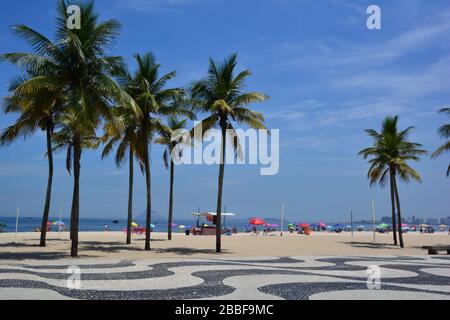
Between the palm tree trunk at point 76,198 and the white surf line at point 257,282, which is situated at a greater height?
the palm tree trunk at point 76,198

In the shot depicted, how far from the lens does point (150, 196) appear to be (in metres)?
27.1

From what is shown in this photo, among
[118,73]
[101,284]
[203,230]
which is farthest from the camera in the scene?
[203,230]

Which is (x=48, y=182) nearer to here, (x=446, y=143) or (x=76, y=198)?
(x=76, y=198)

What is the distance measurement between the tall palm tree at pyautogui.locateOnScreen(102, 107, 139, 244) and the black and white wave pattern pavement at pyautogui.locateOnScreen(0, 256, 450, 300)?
8.84 m

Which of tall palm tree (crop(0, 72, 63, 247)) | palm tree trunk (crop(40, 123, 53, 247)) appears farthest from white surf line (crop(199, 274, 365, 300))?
palm tree trunk (crop(40, 123, 53, 247))

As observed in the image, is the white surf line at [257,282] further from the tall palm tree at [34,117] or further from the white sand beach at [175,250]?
the tall palm tree at [34,117]

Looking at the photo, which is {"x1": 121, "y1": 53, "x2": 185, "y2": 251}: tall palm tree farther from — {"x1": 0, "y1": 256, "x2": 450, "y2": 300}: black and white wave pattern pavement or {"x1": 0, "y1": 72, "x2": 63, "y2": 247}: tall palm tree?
{"x1": 0, "y1": 256, "x2": 450, "y2": 300}: black and white wave pattern pavement

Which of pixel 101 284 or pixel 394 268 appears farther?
pixel 394 268

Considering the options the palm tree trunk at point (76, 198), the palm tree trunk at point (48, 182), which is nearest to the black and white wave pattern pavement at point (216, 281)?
the palm tree trunk at point (76, 198)

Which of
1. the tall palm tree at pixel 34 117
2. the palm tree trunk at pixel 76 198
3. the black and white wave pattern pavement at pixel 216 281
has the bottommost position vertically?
the black and white wave pattern pavement at pixel 216 281

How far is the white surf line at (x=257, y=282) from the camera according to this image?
10387mm
